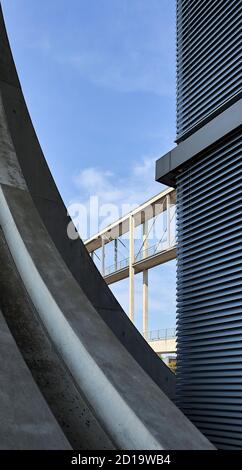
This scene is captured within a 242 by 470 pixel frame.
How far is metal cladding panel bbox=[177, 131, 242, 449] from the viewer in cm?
485

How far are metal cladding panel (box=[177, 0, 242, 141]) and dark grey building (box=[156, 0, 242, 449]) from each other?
0.04ft

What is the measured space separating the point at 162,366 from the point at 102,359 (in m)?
4.73

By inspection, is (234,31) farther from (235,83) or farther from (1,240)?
(1,240)

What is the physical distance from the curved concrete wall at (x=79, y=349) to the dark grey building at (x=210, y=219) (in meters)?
1.33

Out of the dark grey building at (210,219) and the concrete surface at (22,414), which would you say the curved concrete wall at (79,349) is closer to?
the concrete surface at (22,414)

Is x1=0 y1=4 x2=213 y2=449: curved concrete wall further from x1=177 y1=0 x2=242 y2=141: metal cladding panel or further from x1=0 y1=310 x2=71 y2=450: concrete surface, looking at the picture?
x1=177 y1=0 x2=242 y2=141: metal cladding panel

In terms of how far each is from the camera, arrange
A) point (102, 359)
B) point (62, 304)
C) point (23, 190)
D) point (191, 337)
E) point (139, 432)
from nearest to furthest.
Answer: point (139, 432), point (102, 359), point (62, 304), point (23, 190), point (191, 337)

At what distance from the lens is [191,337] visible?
5.64m

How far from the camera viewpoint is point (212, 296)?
5.36 m

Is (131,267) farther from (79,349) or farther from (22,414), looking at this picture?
(22,414)

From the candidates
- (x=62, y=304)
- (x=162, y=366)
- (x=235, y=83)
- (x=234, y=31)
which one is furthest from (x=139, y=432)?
(x=162, y=366)

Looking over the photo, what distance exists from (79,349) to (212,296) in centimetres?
225

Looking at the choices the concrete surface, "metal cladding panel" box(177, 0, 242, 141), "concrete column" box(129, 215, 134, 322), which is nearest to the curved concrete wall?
the concrete surface

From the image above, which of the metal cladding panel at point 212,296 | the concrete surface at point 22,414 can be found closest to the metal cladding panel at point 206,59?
the metal cladding panel at point 212,296
